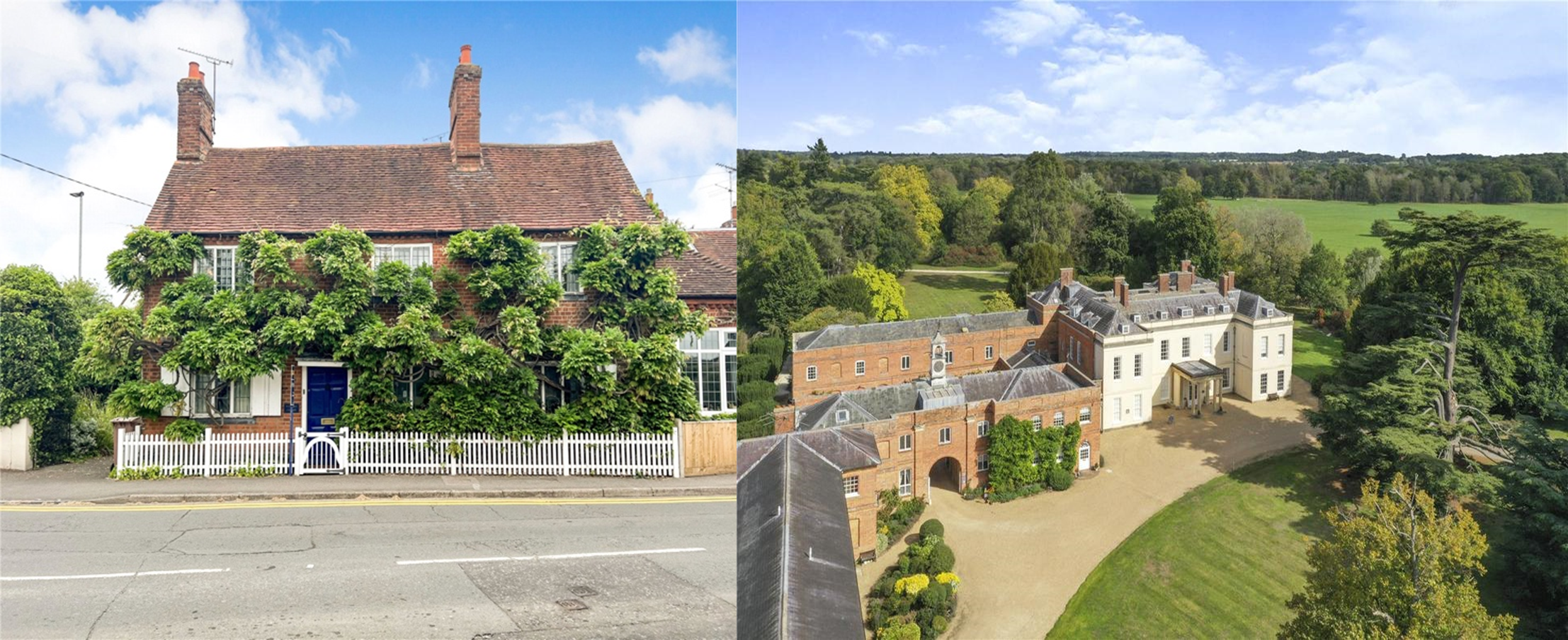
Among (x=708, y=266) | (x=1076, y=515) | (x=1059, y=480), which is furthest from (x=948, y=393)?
(x=708, y=266)

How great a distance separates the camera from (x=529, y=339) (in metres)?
9.82

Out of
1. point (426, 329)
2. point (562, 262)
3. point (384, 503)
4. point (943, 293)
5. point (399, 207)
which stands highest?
point (399, 207)

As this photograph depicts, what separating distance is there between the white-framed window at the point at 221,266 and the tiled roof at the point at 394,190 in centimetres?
23

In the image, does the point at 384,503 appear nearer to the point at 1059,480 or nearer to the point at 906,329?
the point at 1059,480

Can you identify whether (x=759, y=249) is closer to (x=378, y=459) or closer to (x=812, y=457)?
(x=378, y=459)

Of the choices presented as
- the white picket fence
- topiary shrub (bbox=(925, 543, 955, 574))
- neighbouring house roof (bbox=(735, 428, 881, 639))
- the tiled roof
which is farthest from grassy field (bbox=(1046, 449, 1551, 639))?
neighbouring house roof (bbox=(735, 428, 881, 639))

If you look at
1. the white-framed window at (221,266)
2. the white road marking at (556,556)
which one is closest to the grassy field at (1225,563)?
the white road marking at (556,556)

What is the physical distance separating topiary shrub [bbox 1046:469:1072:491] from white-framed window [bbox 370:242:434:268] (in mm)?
15670

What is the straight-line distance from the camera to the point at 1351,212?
123ft

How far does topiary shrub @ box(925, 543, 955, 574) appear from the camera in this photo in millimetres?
16891

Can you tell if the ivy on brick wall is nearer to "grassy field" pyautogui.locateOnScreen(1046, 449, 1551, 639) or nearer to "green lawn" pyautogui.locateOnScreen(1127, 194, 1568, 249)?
"grassy field" pyautogui.locateOnScreen(1046, 449, 1551, 639)

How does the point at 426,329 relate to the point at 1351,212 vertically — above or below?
below

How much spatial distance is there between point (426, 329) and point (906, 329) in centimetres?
1738

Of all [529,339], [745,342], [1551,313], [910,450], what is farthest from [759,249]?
[1551,313]
